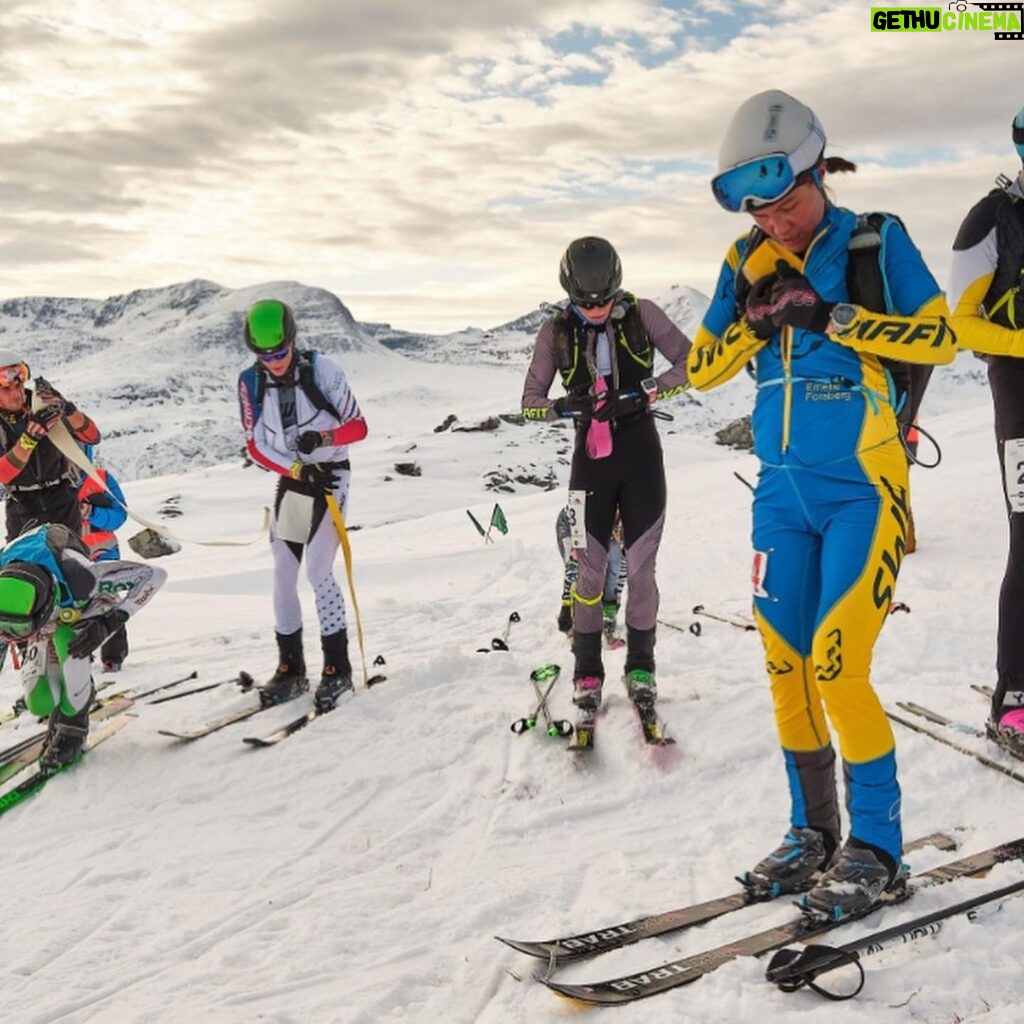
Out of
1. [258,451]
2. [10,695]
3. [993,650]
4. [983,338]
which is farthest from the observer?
[10,695]

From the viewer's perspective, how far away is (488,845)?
450 centimetres

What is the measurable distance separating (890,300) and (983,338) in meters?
1.47

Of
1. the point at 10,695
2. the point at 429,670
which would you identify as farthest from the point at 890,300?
the point at 10,695

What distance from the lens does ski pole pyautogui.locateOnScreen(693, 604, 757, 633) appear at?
307 inches

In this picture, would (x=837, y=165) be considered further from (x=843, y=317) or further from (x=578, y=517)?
(x=578, y=517)

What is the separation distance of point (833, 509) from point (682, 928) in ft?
5.74

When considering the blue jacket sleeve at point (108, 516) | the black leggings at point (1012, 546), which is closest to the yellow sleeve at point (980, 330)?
the black leggings at point (1012, 546)

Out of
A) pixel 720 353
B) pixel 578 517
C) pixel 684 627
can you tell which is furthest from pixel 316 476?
pixel 720 353

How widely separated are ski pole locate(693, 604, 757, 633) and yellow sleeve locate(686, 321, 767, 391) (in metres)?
4.21

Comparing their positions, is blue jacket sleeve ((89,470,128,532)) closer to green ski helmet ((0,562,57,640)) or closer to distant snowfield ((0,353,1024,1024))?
distant snowfield ((0,353,1024,1024))

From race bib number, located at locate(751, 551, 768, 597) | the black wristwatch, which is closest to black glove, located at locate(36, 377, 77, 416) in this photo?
race bib number, located at locate(751, 551, 768, 597)

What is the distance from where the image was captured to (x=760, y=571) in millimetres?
3600

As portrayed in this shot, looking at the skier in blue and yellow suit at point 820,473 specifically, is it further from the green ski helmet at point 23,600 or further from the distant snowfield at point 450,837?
the green ski helmet at point 23,600

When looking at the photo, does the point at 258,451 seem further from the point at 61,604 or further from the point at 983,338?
the point at 983,338
